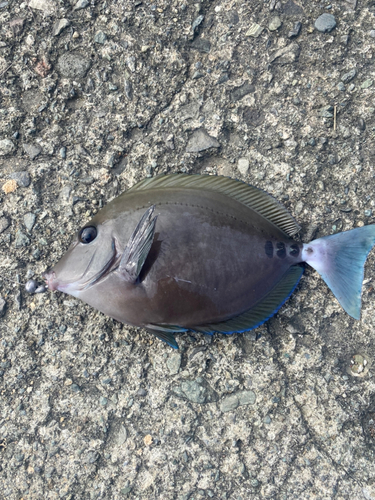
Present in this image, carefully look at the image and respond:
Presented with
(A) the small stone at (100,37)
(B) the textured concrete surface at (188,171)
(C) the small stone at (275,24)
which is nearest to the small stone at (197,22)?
(B) the textured concrete surface at (188,171)

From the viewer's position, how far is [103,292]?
2.03 m

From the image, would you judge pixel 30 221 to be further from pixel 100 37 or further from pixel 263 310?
pixel 263 310

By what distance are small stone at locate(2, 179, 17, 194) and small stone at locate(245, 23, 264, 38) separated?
1832 millimetres

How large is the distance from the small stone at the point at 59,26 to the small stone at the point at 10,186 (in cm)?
102

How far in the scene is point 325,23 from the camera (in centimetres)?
248

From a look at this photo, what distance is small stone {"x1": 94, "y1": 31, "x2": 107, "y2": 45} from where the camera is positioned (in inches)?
97.8

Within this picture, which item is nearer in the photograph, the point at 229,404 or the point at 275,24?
the point at 229,404

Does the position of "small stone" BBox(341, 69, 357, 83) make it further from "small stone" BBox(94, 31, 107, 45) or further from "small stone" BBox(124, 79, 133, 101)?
"small stone" BBox(94, 31, 107, 45)

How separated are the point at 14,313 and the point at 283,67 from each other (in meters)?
2.38

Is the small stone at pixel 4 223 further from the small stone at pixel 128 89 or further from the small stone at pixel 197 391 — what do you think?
the small stone at pixel 197 391

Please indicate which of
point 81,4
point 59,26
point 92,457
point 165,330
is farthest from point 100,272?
point 81,4

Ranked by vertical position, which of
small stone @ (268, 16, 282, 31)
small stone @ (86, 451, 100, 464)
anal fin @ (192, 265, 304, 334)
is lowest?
small stone @ (86, 451, 100, 464)

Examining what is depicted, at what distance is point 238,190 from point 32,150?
1379 mm

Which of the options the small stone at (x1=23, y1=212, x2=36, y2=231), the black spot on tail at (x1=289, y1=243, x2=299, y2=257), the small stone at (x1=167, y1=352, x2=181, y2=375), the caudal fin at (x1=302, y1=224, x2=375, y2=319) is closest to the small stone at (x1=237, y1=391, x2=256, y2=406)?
the small stone at (x1=167, y1=352, x2=181, y2=375)
